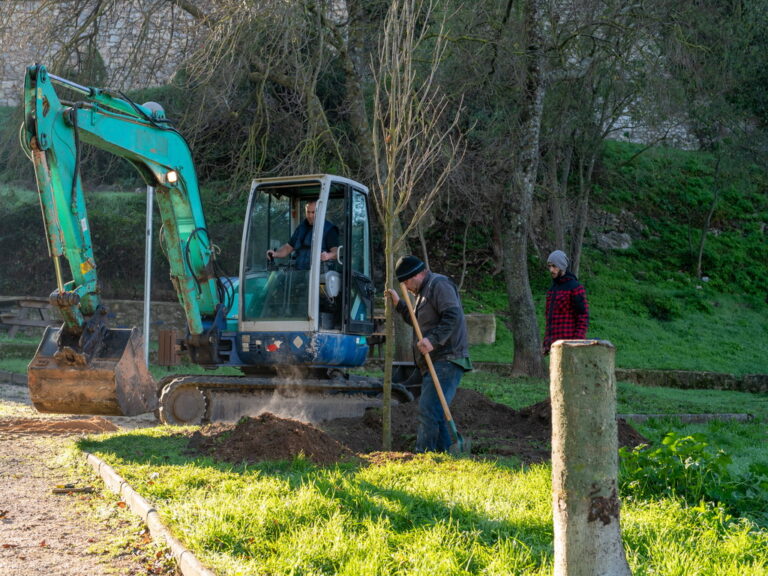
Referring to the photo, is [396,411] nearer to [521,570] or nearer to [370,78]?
[521,570]

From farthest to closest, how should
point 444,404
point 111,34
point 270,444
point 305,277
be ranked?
1. point 111,34
2. point 305,277
3. point 444,404
4. point 270,444

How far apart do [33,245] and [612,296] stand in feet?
53.2

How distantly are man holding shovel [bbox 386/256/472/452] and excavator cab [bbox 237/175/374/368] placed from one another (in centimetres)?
221

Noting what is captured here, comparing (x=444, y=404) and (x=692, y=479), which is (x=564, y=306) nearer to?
(x=444, y=404)

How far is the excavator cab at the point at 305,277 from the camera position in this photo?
1003cm

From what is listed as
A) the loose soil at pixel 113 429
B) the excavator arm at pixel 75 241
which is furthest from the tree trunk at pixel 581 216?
the excavator arm at pixel 75 241

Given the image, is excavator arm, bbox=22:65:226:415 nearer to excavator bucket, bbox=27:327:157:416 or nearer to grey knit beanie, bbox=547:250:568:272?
excavator bucket, bbox=27:327:157:416

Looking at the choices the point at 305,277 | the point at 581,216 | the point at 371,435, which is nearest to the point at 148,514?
the point at 371,435

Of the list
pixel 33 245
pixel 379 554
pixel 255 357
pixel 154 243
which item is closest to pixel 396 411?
pixel 255 357

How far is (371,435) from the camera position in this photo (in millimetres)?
9211

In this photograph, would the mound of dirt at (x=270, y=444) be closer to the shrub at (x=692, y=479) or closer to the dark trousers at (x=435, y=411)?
the dark trousers at (x=435, y=411)

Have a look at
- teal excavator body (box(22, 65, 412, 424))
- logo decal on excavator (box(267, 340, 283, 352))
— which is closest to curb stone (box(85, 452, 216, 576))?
teal excavator body (box(22, 65, 412, 424))

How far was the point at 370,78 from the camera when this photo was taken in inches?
700

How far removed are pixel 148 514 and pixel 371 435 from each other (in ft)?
13.5
